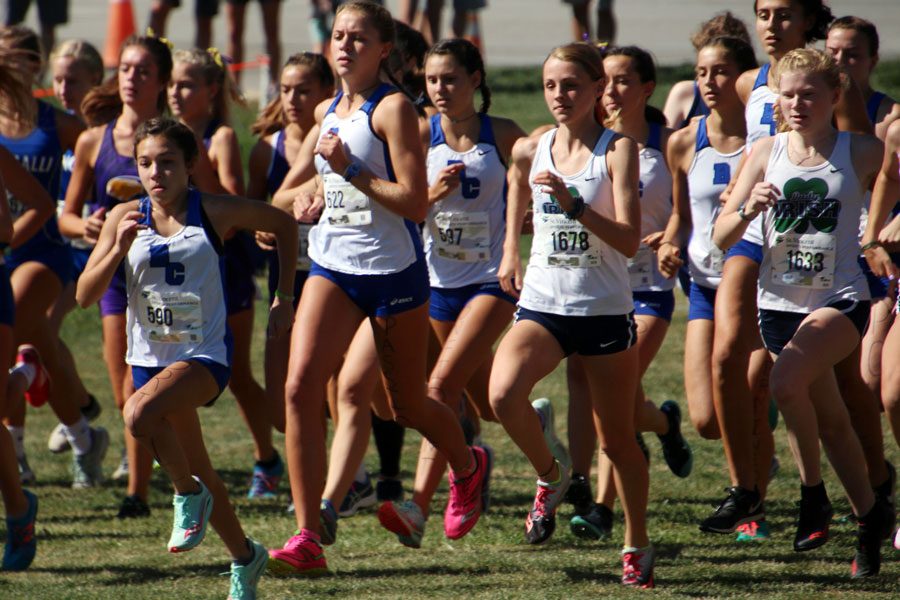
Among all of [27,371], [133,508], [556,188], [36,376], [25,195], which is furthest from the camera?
[36,376]

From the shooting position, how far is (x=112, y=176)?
6.74 meters

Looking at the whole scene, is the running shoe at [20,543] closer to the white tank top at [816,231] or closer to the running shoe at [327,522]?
the running shoe at [327,522]

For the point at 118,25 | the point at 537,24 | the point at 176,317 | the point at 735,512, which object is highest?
the point at 537,24

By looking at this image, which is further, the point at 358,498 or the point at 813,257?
the point at 358,498

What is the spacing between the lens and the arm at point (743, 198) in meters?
5.26

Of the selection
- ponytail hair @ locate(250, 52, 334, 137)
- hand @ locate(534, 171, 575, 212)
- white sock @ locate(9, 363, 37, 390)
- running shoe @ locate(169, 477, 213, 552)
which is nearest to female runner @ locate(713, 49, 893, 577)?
hand @ locate(534, 171, 575, 212)

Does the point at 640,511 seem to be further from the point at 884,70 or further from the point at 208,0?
the point at 884,70

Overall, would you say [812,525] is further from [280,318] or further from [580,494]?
[280,318]

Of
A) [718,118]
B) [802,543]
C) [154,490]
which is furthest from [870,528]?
[154,490]

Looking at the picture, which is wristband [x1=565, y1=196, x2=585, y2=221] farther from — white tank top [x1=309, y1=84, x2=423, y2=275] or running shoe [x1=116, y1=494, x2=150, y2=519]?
running shoe [x1=116, y1=494, x2=150, y2=519]

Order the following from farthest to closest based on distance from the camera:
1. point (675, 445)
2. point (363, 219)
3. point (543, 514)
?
point (675, 445)
point (543, 514)
point (363, 219)

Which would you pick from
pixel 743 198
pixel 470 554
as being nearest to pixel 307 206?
pixel 470 554

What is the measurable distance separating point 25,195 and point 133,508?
5.03 feet

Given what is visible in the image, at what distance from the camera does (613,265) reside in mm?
5348
